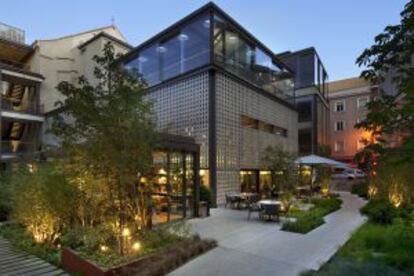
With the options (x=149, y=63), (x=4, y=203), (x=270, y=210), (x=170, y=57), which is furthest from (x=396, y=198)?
(x=4, y=203)

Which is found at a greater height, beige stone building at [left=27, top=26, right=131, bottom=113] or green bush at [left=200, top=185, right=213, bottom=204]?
beige stone building at [left=27, top=26, right=131, bottom=113]

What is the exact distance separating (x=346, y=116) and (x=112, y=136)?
134 ft

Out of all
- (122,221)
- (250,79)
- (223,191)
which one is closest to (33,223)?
(122,221)

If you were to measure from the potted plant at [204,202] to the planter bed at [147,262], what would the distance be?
5.10 m

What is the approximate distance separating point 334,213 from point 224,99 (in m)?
7.43

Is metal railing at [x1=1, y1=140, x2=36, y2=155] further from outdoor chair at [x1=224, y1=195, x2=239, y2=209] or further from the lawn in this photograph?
the lawn

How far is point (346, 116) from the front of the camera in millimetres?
42156

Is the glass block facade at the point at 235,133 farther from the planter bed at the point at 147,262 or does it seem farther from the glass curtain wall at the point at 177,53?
the planter bed at the point at 147,262

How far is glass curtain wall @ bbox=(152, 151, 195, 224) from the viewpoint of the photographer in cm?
1098

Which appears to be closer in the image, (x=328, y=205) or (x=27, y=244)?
(x=27, y=244)

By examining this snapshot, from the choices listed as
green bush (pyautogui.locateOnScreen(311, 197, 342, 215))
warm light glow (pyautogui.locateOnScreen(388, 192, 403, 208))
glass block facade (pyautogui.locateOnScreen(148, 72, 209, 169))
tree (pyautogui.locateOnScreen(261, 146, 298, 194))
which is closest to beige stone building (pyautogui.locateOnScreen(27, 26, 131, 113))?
glass block facade (pyautogui.locateOnScreen(148, 72, 209, 169))

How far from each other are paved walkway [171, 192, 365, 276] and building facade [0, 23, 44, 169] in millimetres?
19708

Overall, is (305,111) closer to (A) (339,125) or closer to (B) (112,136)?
(A) (339,125)

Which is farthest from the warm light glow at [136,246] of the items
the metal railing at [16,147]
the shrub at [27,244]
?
the metal railing at [16,147]
